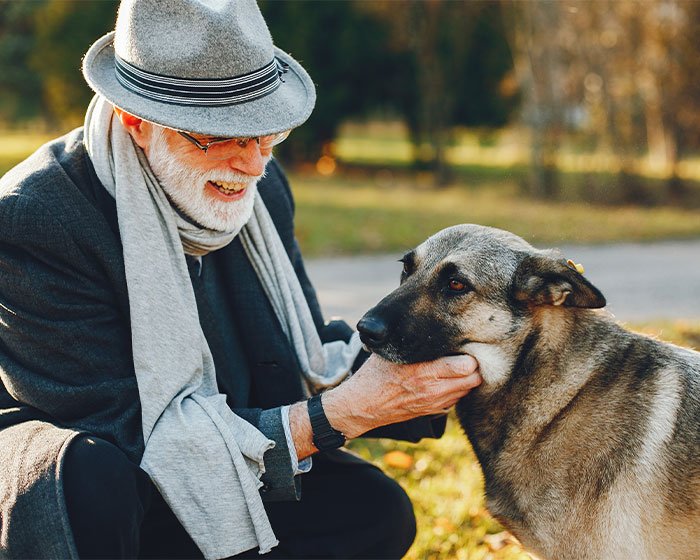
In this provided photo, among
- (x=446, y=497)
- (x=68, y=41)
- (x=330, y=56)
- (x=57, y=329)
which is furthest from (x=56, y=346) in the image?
(x=68, y=41)

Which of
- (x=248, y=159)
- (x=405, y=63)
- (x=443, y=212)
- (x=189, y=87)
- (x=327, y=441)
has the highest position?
(x=189, y=87)

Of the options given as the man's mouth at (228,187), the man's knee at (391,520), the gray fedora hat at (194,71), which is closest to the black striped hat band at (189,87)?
the gray fedora hat at (194,71)

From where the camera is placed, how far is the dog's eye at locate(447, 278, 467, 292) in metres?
3.10

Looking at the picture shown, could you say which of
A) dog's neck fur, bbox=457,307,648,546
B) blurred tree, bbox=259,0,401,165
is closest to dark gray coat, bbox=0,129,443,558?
dog's neck fur, bbox=457,307,648,546

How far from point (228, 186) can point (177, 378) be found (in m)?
0.75

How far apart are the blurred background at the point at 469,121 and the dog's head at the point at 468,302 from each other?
3.04 feet

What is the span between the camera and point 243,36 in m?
2.88

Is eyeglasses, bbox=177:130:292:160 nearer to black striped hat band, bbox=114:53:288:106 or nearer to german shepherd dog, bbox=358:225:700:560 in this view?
black striped hat band, bbox=114:53:288:106

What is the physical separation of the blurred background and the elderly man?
119 centimetres

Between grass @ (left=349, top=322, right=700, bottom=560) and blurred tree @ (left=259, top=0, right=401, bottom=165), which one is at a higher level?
blurred tree @ (left=259, top=0, right=401, bottom=165)

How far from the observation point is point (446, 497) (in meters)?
4.18

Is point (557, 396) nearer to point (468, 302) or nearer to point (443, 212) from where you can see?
point (468, 302)

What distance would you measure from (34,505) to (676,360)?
2286 mm

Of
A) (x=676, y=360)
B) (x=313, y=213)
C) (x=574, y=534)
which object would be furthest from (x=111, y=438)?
(x=313, y=213)
